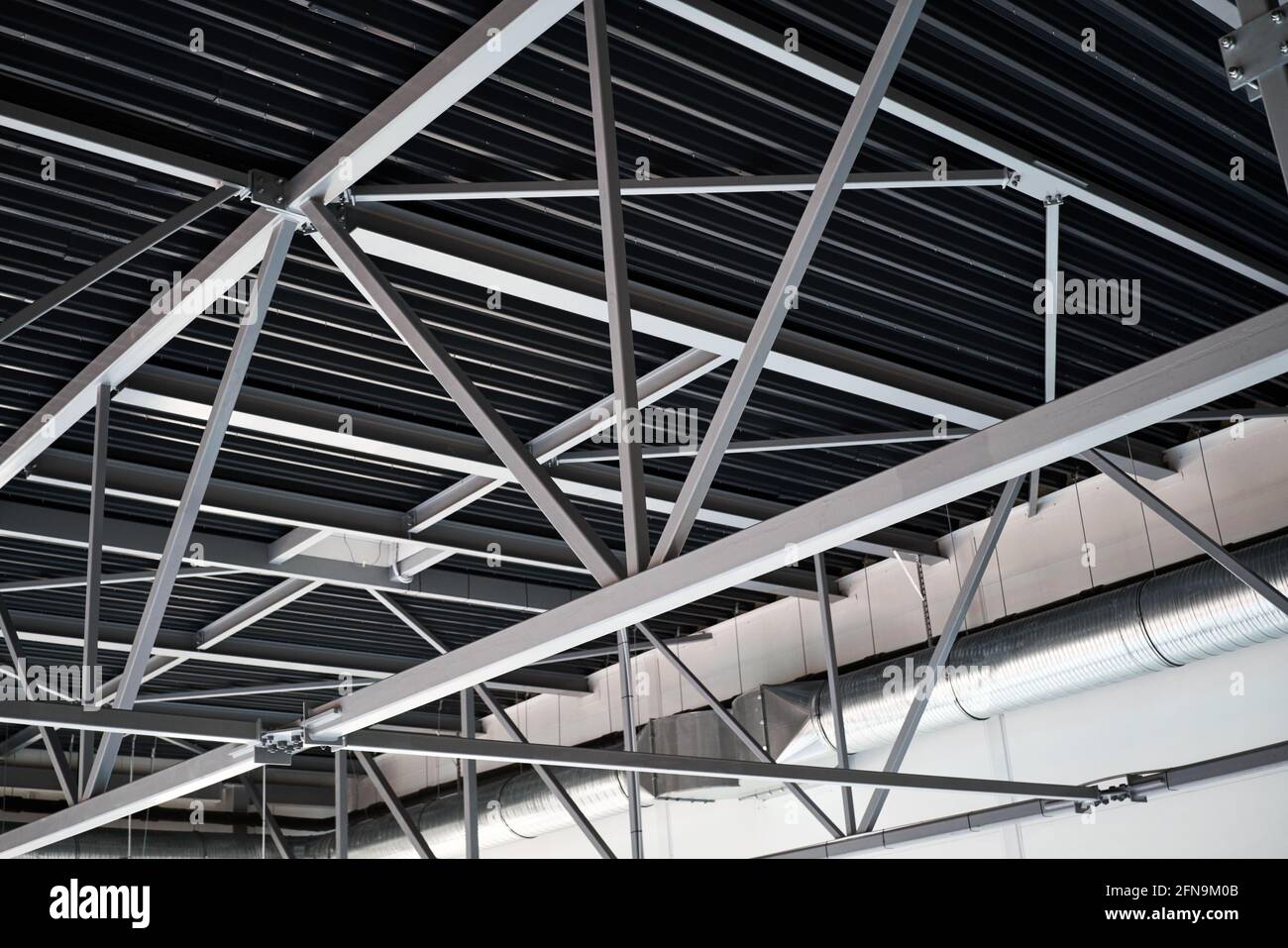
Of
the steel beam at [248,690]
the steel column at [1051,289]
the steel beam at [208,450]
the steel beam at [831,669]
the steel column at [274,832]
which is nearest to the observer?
the steel beam at [208,450]

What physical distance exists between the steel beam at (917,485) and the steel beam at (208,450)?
74.2 inches

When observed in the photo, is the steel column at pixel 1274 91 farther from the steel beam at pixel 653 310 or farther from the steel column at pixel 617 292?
the steel beam at pixel 653 310

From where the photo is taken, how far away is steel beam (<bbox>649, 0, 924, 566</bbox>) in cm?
638

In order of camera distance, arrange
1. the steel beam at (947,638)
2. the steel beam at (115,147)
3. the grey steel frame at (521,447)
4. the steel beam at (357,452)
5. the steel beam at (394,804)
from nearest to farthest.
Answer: the grey steel frame at (521,447) → the steel beam at (115,147) → the steel beam at (357,452) → the steel beam at (947,638) → the steel beam at (394,804)

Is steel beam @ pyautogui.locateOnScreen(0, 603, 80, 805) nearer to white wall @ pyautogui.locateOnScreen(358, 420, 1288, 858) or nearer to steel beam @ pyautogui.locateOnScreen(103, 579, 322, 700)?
steel beam @ pyautogui.locateOnScreen(103, 579, 322, 700)

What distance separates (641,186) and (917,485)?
3.04 meters

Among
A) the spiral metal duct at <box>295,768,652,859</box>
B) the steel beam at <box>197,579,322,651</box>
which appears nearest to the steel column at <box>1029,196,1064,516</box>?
the steel beam at <box>197,579,322,651</box>

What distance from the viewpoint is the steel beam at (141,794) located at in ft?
31.2

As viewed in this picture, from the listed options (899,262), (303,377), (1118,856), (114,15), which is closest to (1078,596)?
(1118,856)

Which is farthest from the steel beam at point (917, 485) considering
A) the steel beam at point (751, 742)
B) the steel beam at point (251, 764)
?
the steel beam at point (751, 742)

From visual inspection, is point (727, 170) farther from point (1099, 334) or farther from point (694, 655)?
point (694, 655)

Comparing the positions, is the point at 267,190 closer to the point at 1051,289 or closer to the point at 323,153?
the point at 323,153

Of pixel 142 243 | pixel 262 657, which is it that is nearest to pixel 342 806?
pixel 262 657

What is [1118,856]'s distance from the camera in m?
13.8
